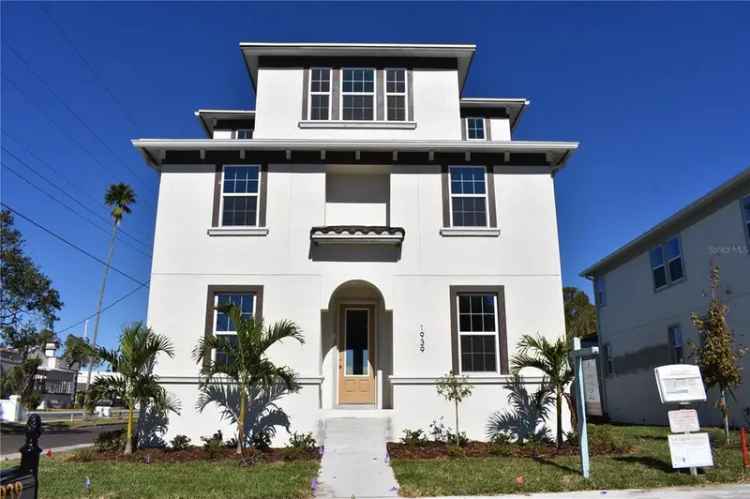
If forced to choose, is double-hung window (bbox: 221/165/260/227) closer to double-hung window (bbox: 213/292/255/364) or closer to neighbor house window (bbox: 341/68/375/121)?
double-hung window (bbox: 213/292/255/364)

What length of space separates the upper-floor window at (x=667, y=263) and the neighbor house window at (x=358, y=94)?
12.9 m

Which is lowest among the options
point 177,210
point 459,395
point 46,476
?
point 46,476

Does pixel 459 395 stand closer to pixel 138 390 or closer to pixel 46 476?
pixel 138 390

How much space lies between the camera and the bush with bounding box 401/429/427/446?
1309cm

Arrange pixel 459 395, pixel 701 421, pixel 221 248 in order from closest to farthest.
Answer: pixel 459 395 → pixel 221 248 → pixel 701 421

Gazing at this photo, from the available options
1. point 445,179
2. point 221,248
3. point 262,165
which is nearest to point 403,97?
point 445,179

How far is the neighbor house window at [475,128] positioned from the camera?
19.2 metres

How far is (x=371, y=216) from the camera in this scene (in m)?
15.7

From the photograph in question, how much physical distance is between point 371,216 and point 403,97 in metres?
3.79

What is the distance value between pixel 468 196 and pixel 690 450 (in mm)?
7927

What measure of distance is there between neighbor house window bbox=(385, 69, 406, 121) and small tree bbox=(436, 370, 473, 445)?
295 inches

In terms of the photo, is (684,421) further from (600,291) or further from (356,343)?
(600,291)

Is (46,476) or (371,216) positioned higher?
(371,216)

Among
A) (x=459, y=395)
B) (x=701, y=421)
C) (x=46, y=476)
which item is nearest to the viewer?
(x=46, y=476)
